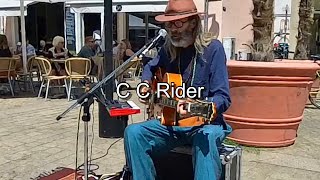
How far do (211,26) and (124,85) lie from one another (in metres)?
9.44

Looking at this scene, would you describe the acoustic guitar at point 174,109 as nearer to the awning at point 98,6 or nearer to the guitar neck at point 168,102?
the guitar neck at point 168,102

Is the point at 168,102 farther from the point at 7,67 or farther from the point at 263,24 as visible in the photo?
the point at 7,67

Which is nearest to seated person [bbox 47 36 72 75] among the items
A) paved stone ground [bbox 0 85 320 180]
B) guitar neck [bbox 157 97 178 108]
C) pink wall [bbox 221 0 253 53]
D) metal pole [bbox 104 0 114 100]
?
paved stone ground [bbox 0 85 320 180]

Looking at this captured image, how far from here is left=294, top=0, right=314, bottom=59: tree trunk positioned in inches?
356

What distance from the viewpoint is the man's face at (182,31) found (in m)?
2.73

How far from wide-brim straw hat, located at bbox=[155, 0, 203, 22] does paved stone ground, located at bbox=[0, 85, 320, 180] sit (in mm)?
1731

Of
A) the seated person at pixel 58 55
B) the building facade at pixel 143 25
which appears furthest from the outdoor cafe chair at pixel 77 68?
the building facade at pixel 143 25

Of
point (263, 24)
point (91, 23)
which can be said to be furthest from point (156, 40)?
point (91, 23)

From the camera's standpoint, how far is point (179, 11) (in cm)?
271

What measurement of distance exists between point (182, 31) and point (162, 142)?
0.70m

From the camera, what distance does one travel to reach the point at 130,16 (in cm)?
1402

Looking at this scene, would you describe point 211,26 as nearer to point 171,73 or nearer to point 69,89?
point 69,89

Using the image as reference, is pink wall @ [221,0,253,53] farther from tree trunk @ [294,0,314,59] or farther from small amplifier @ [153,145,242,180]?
small amplifier @ [153,145,242,180]

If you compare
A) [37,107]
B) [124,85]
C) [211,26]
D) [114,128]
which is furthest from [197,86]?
[211,26]
